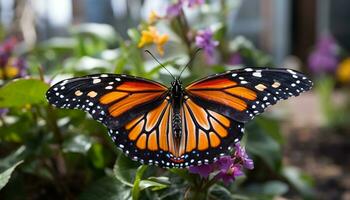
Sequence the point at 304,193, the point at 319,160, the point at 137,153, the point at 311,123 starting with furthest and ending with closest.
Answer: the point at 311,123
the point at 319,160
the point at 304,193
the point at 137,153

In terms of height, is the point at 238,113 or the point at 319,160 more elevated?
the point at 238,113

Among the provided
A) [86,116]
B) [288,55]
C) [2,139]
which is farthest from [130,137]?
[288,55]

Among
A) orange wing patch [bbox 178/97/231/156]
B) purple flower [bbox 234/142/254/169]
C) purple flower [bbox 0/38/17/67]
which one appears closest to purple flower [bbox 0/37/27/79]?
purple flower [bbox 0/38/17/67]

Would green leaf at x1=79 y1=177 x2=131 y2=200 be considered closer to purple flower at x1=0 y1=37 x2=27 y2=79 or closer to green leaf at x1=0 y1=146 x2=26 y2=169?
green leaf at x1=0 y1=146 x2=26 y2=169

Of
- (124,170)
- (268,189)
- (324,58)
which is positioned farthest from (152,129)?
(324,58)

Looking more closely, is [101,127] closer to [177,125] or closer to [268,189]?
[177,125]

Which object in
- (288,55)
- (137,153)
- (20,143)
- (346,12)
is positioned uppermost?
(137,153)

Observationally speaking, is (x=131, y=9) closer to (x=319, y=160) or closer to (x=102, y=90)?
(x=319, y=160)
